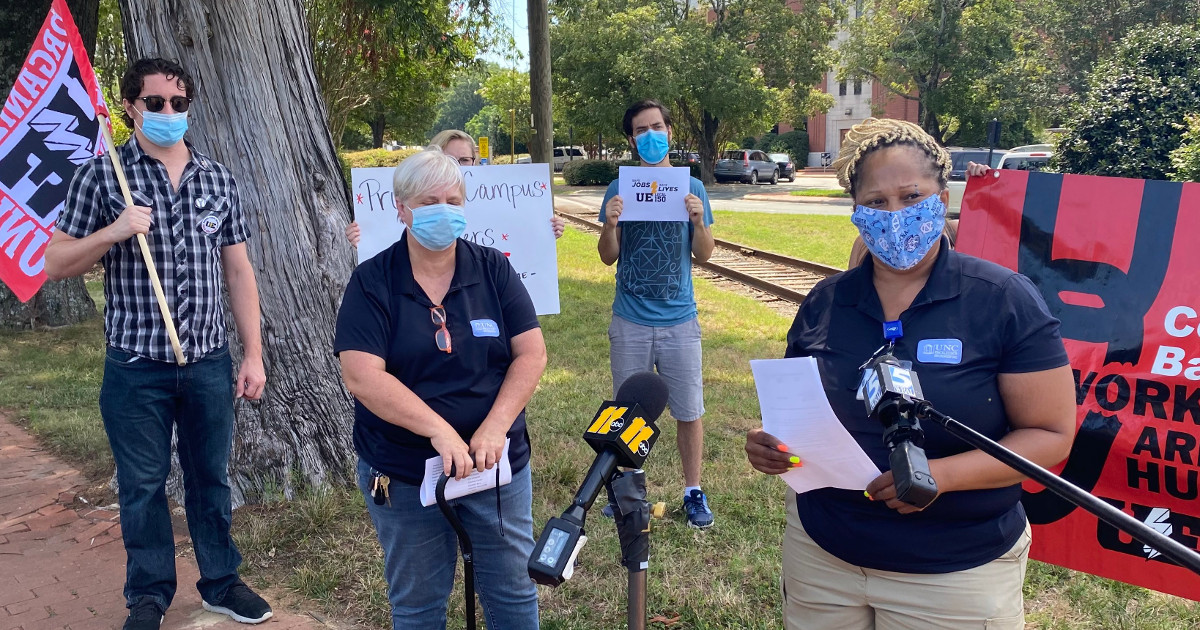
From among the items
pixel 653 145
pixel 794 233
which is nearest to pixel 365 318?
pixel 653 145

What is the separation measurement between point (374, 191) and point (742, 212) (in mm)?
19567

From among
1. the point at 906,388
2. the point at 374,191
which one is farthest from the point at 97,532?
the point at 906,388

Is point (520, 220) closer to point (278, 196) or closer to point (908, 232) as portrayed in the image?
point (278, 196)

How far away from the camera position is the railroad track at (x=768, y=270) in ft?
38.4

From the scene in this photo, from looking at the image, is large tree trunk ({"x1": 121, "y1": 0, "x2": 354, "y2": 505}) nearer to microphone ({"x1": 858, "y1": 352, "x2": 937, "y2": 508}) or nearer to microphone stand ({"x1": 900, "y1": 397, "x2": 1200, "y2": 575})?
microphone ({"x1": 858, "y1": 352, "x2": 937, "y2": 508})

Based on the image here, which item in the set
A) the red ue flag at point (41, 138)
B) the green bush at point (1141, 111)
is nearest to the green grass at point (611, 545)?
the red ue flag at point (41, 138)

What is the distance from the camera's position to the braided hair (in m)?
2.22

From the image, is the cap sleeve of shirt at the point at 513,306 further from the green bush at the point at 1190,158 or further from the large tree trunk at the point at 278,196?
the green bush at the point at 1190,158

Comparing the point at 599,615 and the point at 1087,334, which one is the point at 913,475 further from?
the point at 599,615

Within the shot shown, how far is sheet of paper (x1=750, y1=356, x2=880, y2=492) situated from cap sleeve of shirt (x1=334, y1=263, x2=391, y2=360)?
1.08m

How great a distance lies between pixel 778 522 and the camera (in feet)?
14.9

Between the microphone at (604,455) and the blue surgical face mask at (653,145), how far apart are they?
269cm

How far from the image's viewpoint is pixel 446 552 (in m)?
2.78

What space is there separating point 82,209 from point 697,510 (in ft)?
10.1
